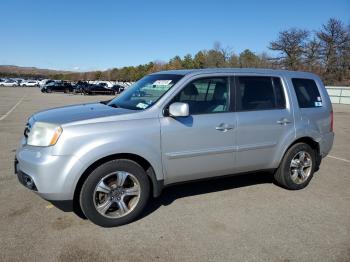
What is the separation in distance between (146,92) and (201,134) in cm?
99

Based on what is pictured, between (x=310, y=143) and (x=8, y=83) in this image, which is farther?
(x=8, y=83)

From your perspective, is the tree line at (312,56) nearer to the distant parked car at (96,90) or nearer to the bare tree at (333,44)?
the bare tree at (333,44)

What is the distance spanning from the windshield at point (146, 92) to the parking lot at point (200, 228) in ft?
4.58

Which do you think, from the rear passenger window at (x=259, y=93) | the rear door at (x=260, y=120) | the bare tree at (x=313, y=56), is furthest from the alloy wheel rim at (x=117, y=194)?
the bare tree at (x=313, y=56)

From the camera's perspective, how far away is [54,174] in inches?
153

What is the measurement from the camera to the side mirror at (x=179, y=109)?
425 centimetres

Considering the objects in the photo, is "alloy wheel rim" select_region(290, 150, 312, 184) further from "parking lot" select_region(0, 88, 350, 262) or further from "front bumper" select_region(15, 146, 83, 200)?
"front bumper" select_region(15, 146, 83, 200)

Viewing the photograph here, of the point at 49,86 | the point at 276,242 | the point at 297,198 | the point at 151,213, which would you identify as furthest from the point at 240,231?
the point at 49,86

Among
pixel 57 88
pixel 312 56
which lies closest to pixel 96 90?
pixel 57 88

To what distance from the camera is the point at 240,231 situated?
420cm

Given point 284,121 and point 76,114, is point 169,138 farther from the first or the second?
point 284,121

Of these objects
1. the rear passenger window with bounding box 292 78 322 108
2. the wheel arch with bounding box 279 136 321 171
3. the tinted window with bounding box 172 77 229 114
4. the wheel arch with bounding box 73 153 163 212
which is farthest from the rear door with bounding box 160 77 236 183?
the rear passenger window with bounding box 292 78 322 108

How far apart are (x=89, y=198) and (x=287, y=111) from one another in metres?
3.16

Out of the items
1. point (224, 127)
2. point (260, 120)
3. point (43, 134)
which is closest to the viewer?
point (43, 134)
